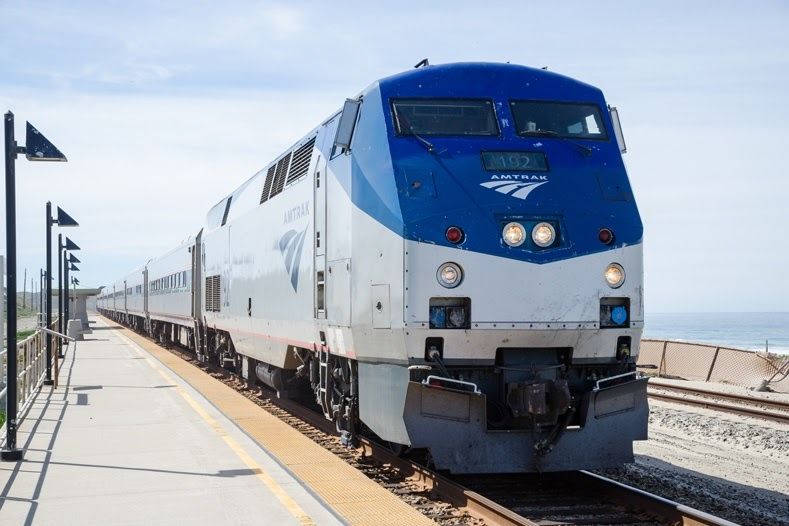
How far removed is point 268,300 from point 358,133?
5074 mm

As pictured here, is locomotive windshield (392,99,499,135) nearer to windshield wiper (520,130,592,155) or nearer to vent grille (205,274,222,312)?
windshield wiper (520,130,592,155)

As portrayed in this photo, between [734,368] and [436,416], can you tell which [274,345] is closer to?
[436,416]

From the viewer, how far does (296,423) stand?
13.1m

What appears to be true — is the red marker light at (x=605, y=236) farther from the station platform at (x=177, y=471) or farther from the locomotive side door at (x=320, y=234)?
the locomotive side door at (x=320, y=234)

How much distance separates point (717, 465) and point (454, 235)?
Result: 18.7 ft

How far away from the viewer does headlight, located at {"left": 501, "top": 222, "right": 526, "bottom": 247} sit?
7.75 meters

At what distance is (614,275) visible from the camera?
26.0 ft

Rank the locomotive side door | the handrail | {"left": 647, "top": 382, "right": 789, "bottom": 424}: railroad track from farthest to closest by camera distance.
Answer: {"left": 647, "top": 382, "right": 789, "bottom": 424}: railroad track
the handrail
the locomotive side door

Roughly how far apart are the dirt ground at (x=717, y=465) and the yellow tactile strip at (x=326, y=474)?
3.15 m

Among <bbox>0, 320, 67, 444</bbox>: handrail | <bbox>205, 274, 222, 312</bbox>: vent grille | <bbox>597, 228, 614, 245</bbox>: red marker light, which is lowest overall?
<bbox>0, 320, 67, 444</bbox>: handrail

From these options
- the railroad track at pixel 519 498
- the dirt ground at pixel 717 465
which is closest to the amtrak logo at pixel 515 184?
the railroad track at pixel 519 498

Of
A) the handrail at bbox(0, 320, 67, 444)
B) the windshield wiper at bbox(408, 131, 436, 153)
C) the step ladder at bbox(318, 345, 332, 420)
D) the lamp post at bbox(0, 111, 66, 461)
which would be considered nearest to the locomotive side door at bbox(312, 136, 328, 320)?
the step ladder at bbox(318, 345, 332, 420)

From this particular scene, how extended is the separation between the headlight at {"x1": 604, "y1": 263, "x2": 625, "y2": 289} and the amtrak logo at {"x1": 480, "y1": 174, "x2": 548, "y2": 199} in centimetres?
94

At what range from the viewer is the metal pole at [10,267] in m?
9.32
